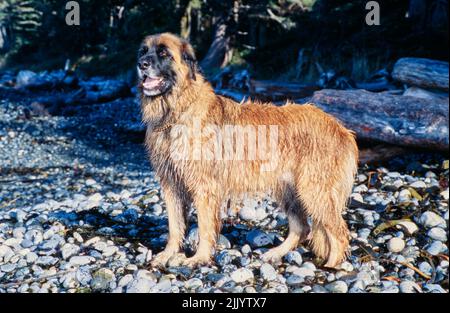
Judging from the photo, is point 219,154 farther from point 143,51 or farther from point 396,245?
point 396,245

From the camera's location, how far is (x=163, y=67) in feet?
13.2

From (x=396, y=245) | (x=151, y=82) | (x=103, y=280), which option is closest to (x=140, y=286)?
(x=103, y=280)

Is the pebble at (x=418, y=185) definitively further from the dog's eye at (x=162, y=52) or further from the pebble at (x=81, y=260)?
the pebble at (x=81, y=260)

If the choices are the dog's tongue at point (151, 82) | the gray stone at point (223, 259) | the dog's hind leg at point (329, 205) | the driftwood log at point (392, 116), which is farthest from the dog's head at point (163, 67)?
the driftwood log at point (392, 116)

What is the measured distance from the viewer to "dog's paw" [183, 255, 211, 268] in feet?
13.6

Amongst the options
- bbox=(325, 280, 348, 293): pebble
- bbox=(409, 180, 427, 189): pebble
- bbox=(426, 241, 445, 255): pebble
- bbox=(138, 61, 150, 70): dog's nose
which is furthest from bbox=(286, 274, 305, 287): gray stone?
bbox=(409, 180, 427, 189): pebble

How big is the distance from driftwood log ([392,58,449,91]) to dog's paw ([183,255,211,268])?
642 cm

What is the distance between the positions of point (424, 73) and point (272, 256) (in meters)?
6.18

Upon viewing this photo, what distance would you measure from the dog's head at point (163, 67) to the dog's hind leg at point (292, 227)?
4.76 feet

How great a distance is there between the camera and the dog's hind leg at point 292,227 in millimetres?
4406

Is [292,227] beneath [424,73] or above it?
beneath
